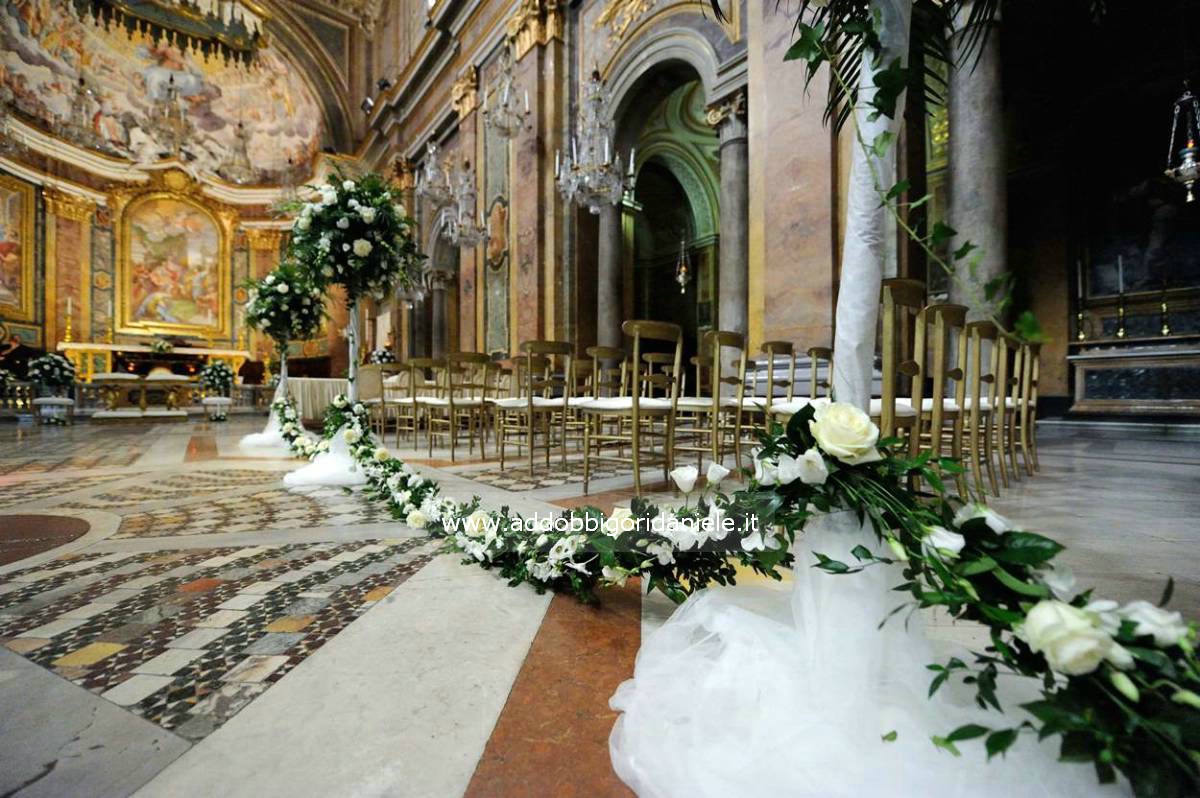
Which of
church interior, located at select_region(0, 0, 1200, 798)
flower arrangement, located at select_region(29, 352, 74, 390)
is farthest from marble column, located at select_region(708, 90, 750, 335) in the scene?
flower arrangement, located at select_region(29, 352, 74, 390)

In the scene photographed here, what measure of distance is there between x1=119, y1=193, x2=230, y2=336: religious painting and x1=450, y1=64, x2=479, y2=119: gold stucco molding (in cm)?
1098

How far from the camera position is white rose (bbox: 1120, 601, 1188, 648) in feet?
1.80

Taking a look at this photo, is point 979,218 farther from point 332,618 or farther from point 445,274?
point 445,274

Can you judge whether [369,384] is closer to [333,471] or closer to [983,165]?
[333,471]

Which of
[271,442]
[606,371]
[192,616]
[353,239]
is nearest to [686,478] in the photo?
[192,616]

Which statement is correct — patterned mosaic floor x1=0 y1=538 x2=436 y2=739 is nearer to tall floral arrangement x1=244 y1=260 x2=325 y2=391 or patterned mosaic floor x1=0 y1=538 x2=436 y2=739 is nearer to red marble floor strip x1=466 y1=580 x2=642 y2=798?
A: red marble floor strip x1=466 y1=580 x2=642 y2=798

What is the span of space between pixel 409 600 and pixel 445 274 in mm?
11682

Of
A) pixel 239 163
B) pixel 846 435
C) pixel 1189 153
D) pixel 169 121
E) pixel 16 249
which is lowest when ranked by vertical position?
Result: pixel 846 435

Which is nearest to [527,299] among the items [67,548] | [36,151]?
[67,548]

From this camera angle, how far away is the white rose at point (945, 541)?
0.70 metres

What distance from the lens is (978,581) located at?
72 centimetres

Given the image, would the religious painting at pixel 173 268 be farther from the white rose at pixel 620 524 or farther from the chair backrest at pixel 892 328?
the chair backrest at pixel 892 328

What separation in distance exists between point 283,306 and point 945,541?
737 cm

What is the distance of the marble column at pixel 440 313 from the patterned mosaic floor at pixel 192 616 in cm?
1068
